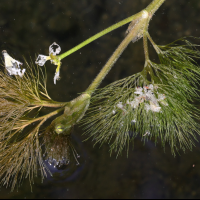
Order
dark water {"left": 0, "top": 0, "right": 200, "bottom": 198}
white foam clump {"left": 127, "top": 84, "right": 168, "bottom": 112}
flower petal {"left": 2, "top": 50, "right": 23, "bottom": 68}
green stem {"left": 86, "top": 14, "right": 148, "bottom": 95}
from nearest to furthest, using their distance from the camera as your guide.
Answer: white foam clump {"left": 127, "top": 84, "right": 168, "bottom": 112} → green stem {"left": 86, "top": 14, "right": 148, "bottom": 95} → flower petal {"left": 2, "top": 50, "right": 23, "bottom": 68} → dark water {"left": 0, "top": 0, "right": 200, "bottom": 198}

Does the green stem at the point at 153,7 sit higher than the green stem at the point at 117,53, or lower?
higher

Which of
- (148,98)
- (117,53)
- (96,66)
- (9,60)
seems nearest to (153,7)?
(117,53)

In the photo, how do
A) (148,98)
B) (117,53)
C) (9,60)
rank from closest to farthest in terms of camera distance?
1. (148,98)
2. (117,53)
3. (9,60)

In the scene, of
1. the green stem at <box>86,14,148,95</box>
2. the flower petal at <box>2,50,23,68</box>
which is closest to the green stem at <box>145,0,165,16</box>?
the green stem at <box>86,14,148,95</box>

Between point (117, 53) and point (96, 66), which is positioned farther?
point (96, 66)

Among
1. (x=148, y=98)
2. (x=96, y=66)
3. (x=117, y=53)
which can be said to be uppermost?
(x=96, y=66)

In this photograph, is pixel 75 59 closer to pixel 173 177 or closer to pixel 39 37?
pixel 39 37

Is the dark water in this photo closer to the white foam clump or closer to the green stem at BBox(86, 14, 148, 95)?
the green stem at BBox(86, 14, 148, 95)

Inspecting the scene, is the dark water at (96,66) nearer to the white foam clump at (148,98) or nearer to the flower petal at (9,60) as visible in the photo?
the flower petal at (9,60)

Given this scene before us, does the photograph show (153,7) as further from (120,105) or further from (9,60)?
(9,60)

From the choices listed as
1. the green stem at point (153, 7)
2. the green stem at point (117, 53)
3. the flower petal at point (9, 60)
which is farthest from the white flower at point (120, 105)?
the flower petal at point (9, 60)
